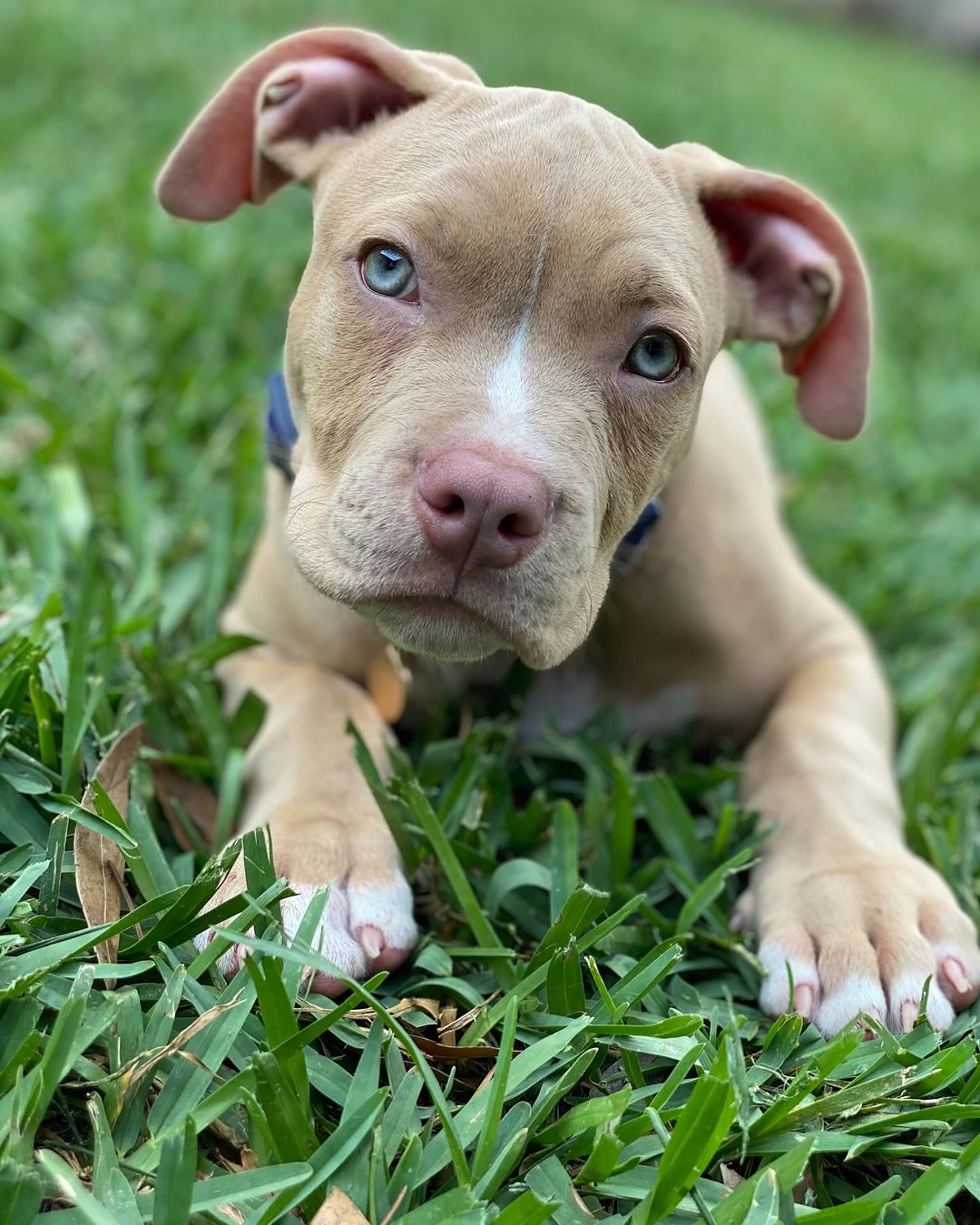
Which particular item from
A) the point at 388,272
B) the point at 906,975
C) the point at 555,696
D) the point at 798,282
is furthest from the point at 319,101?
the point at 906,975

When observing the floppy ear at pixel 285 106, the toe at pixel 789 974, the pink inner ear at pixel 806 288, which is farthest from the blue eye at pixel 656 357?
the toe at pixel 789 974

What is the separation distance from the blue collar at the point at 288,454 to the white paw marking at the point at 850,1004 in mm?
991

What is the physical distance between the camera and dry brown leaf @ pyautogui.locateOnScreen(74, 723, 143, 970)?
2.20m

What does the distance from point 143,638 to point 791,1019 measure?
1732mm

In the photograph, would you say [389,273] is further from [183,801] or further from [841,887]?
[841,887]

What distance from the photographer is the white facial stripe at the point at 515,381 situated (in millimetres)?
2244

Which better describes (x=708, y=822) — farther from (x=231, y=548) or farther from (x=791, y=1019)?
(x=231, y=548)

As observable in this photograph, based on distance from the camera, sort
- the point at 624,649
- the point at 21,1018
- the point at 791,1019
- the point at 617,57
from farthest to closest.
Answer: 1. the point at 617,57
2. the point at 624,649
3. the point at 791,1019
4. the point at 21,1018

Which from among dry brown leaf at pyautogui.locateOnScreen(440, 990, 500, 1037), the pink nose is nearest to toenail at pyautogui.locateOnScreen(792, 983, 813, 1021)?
dry brown leaf at pyautogui.locateOnScreen(440, 990, 500, 1037)

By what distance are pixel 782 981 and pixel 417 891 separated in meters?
0.71

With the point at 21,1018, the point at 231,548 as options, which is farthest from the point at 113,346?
the point at 21,1018

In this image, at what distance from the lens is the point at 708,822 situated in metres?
3.02

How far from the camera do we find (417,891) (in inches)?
103

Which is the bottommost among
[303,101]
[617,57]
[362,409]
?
[617,57]
